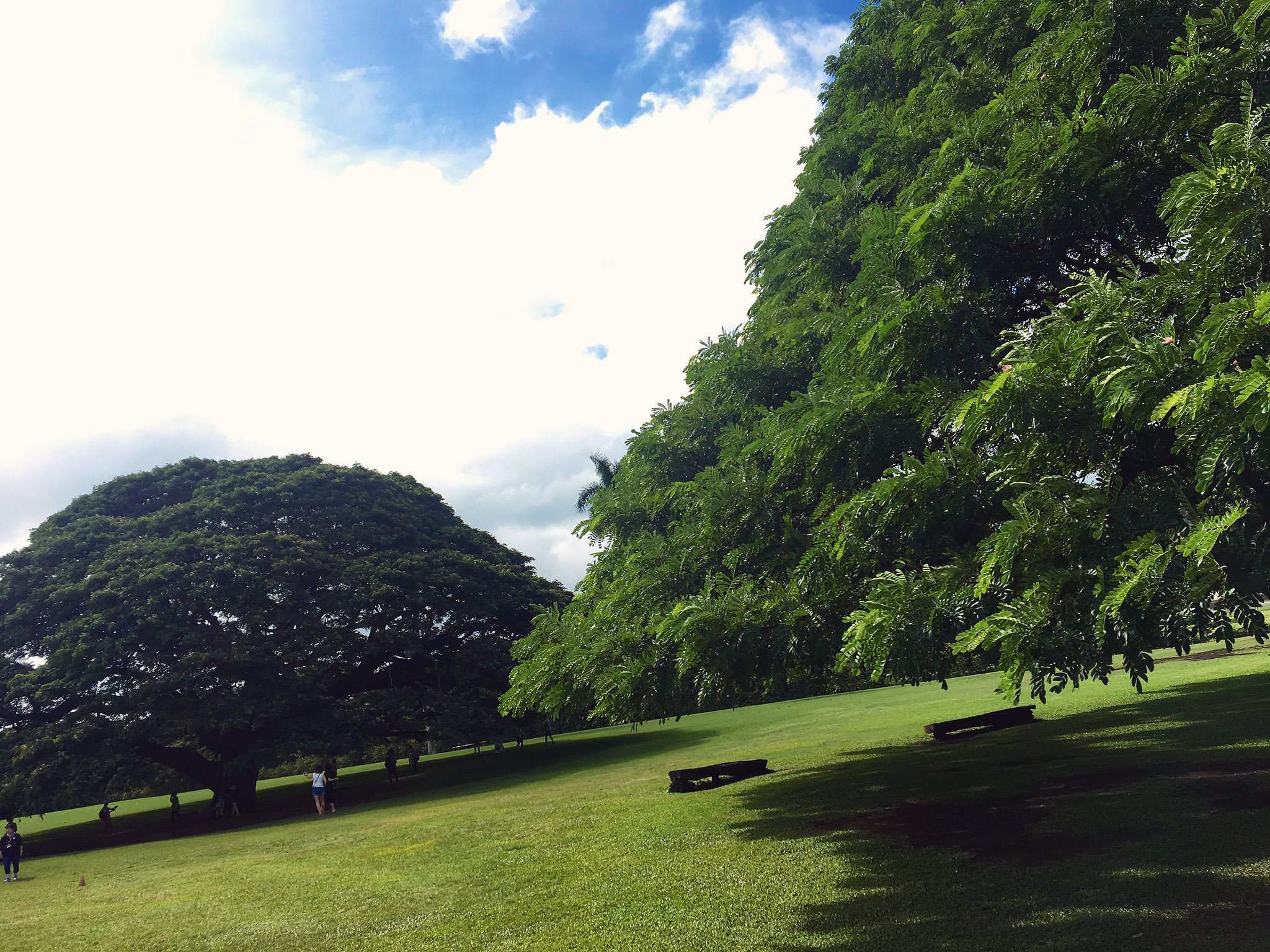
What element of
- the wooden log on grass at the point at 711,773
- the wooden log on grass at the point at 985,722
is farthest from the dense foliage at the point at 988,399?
the wooden log on grass at the point at 985,722

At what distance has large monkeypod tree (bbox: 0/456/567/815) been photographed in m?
24.4

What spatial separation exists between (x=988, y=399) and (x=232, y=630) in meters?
27.3

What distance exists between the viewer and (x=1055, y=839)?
8.39 meters

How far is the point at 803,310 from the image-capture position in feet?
41.8

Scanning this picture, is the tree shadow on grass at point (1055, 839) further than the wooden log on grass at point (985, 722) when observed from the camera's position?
No

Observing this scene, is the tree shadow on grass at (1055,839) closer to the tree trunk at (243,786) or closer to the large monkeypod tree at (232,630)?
the large monkeypod tree at (232,630)

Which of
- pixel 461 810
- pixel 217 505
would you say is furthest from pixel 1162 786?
pixel 217 505

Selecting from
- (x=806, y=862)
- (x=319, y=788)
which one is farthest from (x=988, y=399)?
(x=319, y=788)

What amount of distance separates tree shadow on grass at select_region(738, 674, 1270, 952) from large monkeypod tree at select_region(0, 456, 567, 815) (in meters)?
18.5

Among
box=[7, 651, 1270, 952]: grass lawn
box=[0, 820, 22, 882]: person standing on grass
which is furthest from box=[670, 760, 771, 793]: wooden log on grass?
box=[0, 820, 22, 882]: person standing on grass

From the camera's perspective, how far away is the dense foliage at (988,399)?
5621 mm

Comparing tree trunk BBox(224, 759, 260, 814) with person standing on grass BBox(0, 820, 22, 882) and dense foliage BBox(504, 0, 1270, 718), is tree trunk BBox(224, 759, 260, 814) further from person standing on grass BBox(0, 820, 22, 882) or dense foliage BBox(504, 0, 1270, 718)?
dense foliage BBox(504, 0, 1270, 718)

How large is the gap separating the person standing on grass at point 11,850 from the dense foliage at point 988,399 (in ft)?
55.1

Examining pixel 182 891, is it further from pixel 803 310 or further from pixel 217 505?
pixel 217 505
